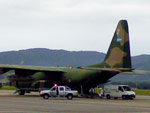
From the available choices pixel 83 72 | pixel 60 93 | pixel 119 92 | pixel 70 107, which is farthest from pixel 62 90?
pixel 70 107

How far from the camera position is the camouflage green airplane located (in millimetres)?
54656

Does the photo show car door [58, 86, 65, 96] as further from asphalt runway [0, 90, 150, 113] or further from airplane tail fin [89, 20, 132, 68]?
asphalt runway [0, 90, 150, 113]

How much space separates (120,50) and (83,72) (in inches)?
220

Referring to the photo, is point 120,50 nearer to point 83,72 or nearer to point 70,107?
point 83,72

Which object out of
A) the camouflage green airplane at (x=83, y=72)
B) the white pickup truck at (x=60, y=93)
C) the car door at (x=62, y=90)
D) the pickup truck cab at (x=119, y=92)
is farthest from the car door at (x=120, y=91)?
the car door at (x=62, y=90)

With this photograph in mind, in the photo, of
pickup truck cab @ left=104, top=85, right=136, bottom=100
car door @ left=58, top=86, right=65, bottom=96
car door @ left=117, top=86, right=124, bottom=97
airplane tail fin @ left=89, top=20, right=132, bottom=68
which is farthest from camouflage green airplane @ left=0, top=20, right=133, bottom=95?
car door @ left=58, top=86, right=65, bottom=96

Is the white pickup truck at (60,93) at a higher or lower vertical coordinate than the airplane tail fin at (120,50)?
lower

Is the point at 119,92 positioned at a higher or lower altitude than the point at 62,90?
lower

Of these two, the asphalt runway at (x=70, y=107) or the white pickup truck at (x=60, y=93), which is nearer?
the asphalt runway at (x=70, y=107)

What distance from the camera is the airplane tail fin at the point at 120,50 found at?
5459cm

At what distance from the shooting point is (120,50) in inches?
2170

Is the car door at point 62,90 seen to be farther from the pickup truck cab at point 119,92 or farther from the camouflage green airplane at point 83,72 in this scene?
the pickup truck cab at point 119,92

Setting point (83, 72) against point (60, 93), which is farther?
point (83, 72)

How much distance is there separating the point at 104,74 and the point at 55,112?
23.5 metres
